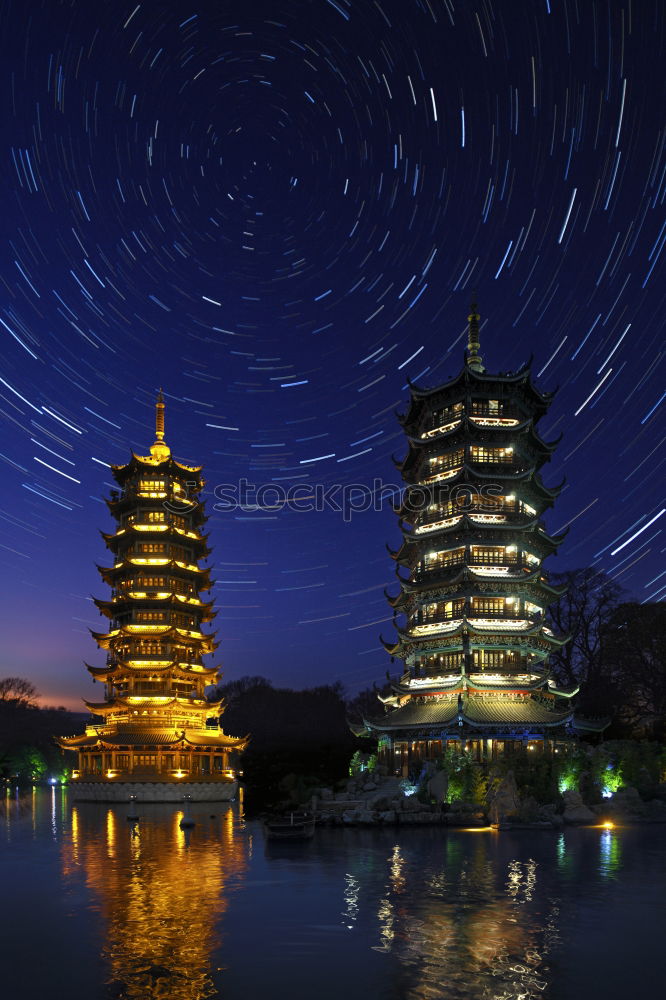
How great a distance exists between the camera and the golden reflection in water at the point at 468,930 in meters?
14.1

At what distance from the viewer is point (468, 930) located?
17719 millimetres

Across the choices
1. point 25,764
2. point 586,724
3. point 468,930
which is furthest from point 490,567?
point 25,764

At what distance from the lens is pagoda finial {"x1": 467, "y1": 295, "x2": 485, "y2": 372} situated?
6125 centimetres

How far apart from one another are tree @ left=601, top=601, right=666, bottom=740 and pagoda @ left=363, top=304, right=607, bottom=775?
1370 centimetres

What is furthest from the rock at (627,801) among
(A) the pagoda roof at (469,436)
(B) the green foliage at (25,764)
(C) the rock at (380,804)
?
(B) the green foliage at (25,764)

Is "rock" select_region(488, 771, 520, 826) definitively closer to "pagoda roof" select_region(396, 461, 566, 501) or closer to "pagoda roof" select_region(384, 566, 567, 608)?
"pagoda roof" select_region(384, 566, 567, 608)

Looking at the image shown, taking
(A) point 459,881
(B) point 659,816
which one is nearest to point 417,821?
(B) point 659,816

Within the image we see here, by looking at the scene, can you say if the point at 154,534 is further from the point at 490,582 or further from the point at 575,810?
the point at 575,810

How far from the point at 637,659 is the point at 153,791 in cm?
3972

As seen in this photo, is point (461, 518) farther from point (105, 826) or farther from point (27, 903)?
point (27, 903)

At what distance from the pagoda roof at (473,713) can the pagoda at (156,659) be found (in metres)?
20.5

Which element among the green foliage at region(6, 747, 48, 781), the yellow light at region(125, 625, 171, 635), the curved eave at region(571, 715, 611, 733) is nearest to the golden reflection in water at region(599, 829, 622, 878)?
the curved eave at region(571, 715, 611, 733)

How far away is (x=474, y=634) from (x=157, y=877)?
29.6 metres

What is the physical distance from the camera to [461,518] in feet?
179
